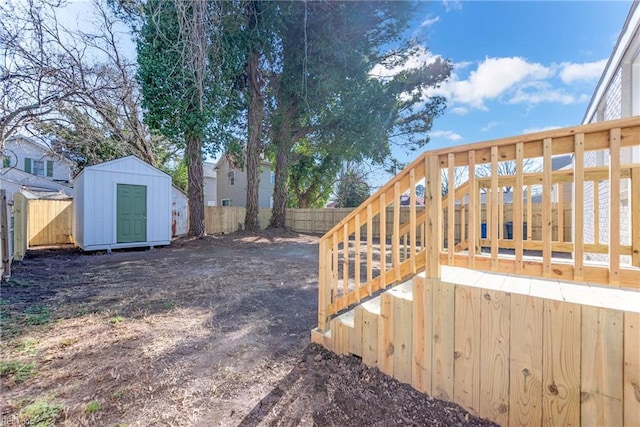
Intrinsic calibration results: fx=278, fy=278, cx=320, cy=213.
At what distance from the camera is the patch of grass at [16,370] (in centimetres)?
198

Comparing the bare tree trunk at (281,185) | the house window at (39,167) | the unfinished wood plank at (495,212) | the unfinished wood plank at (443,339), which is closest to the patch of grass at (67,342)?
the unfinished wood plank at (443,339)

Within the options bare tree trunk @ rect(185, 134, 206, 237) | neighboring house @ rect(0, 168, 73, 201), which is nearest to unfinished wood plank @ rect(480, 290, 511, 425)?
bare tree trunk @ rect(185, 134, 206, 237)

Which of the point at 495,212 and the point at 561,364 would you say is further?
the point at 495,212

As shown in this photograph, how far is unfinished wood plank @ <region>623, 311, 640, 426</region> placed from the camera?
1282mm

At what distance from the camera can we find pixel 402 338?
1.95 metres

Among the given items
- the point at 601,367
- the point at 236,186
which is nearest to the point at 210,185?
the point at 236,186

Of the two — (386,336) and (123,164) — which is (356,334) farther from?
(123,164)

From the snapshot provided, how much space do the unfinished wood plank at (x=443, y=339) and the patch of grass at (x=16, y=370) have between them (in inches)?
113

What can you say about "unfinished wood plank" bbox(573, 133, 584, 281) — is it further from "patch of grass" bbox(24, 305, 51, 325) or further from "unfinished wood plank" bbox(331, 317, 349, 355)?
"patch of grass" bbox(24, 305, 51, 325)

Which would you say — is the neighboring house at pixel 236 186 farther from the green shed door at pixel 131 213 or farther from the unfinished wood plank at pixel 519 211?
the unfinished wood plank at pixel 519 211

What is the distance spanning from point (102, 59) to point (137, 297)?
338 inches

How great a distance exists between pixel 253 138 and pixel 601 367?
34.9ft

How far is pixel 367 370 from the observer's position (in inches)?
82.4

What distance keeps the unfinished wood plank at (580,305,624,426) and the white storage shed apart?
9.29m
